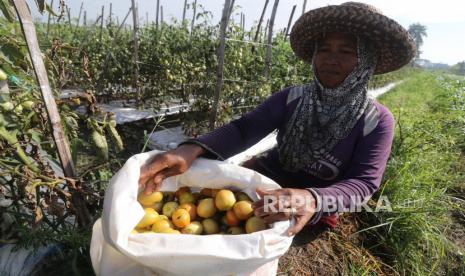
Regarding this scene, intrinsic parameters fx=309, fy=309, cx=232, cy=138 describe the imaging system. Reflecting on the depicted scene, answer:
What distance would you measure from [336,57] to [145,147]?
1.28 m

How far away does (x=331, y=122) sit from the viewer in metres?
1.64

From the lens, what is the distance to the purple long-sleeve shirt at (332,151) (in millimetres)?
1350

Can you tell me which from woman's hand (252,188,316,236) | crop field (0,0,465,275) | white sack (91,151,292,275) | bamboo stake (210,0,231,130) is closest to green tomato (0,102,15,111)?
crop field (0,0,465,275)

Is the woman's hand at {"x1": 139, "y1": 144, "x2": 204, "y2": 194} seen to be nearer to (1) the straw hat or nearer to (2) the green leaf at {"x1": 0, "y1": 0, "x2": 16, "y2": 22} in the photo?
(2) the green leaf at {"x1": 0, "y1": 0, "x2": 16, "y2": 22}

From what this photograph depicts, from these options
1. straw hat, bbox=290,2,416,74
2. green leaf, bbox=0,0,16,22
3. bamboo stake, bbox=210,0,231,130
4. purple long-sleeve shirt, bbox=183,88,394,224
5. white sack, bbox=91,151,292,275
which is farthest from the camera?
bamboo stake, bbox=210,0,231,130

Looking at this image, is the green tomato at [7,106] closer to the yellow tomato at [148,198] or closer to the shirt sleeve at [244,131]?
the yellow tomato at [148,198]

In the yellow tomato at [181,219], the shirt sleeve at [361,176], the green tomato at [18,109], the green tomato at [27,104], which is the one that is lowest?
the yellow tomato at [181,219]

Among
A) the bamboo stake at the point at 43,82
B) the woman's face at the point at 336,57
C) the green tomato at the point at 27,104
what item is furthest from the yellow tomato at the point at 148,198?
the woman's face at the point at 336,57

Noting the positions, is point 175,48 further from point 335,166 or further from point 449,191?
point 449,191

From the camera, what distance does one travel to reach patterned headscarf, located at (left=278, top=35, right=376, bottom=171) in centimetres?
156

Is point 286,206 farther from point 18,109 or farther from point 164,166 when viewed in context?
point 18,109

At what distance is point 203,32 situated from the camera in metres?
4.05

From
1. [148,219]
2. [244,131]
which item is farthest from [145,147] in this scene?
[148,219]

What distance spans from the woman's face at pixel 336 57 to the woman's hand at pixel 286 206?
2.29ft
